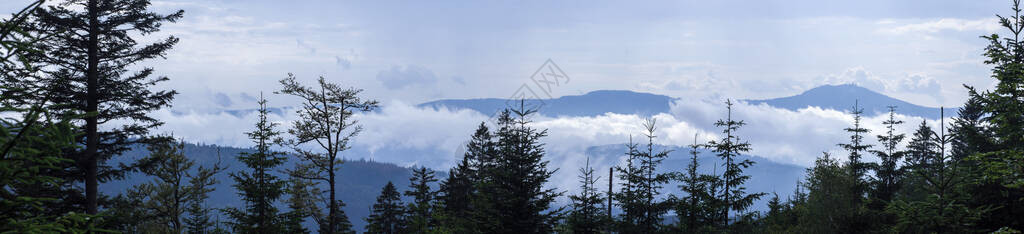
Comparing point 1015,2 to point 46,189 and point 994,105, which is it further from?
point 46,189

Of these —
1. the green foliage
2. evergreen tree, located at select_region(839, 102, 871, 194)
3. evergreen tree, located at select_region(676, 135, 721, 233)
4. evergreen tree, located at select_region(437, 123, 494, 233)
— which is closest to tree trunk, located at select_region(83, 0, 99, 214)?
the green foliage

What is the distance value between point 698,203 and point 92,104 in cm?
2435

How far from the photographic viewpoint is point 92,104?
54.9 feet

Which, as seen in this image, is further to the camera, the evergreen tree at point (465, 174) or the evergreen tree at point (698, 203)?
the evergreen tree at point (465, 174)

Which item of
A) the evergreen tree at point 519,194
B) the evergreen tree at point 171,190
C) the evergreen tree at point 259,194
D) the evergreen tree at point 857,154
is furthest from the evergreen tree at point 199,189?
the evergreen tree at point 857,154

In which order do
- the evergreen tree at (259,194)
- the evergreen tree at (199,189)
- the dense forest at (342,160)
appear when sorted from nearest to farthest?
the dense forest at (342,160) → the evergreen tree at (259,194) → the evergreen tree at (199,189)

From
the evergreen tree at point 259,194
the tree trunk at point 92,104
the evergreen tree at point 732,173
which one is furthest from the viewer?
the evergreen tree at point 732,173

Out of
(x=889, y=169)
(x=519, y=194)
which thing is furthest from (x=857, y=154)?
(x=519, y=194)

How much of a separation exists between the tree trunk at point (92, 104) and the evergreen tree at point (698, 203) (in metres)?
Result: 23.3

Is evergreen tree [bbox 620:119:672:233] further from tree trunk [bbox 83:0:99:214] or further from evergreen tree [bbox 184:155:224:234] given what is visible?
tree trunk [bbox 83:0:99:214]

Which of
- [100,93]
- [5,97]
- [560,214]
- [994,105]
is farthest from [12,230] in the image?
[994,105]

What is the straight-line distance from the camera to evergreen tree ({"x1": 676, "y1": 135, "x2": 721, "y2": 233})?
22469 millimetres

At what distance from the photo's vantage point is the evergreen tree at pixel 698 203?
22.5 meters

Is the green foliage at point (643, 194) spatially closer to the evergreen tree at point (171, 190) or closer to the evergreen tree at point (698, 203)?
the evergreen tree at point (698, 203)
